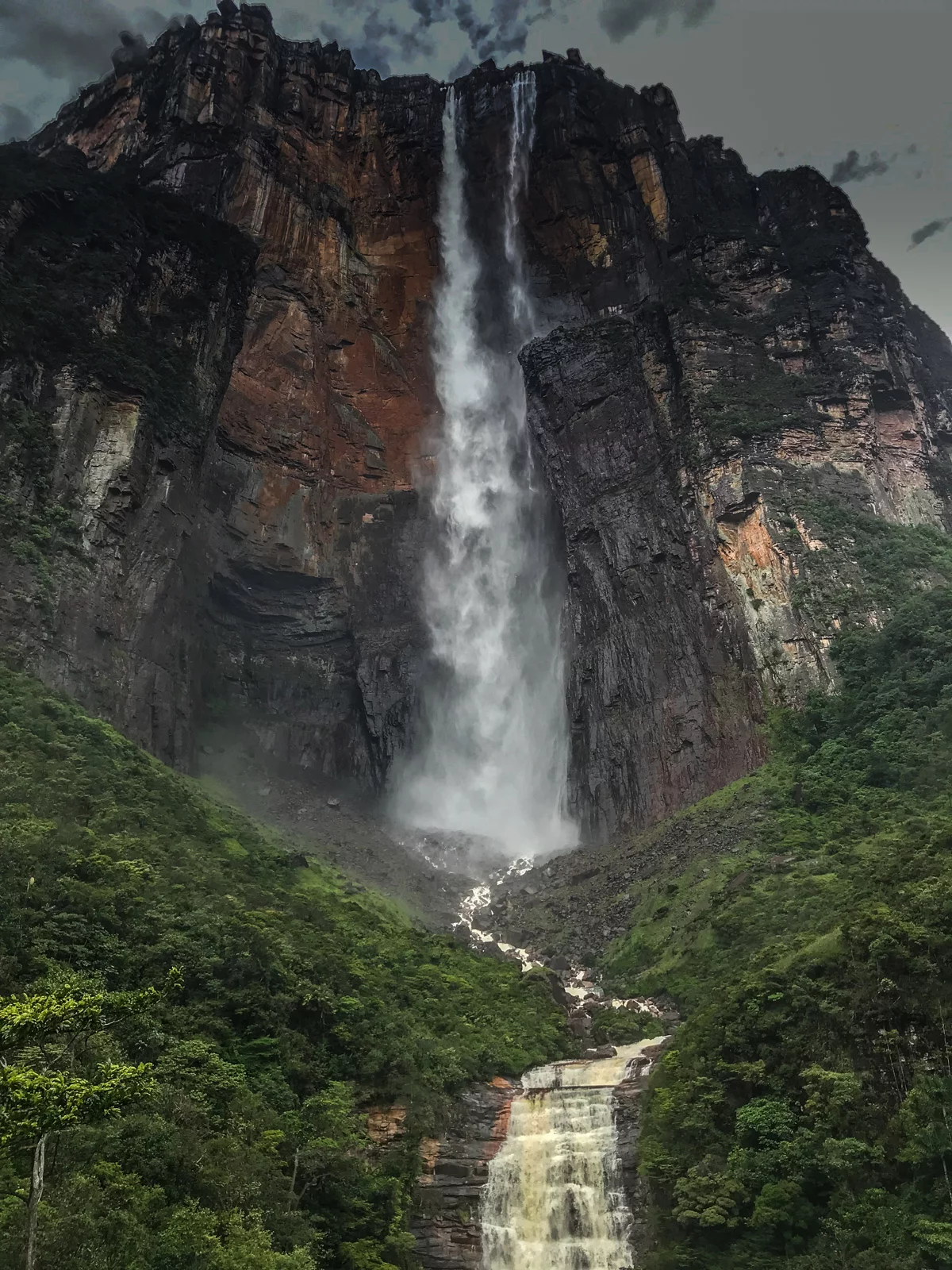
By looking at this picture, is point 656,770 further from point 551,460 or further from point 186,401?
point 186,401

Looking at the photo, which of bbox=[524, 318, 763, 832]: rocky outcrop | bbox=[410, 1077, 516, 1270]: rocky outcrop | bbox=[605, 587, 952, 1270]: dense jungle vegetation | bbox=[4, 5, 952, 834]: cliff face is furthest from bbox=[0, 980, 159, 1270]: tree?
bbox=[524, 318, 763, 832]: rocky outcrop

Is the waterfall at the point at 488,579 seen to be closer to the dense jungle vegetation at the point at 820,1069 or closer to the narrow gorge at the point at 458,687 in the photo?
the narrow gorge at the point at 458,687

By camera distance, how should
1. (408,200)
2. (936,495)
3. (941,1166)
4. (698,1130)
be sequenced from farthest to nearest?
1. (408,200)
2. (936,495)
3. (698,1130)
4. (941,1166)

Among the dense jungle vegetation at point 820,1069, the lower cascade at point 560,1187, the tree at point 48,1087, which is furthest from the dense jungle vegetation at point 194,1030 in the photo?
the dense jungle vegetation at point 820,1069

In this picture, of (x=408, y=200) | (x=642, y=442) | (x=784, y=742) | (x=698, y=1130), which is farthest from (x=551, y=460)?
(x=698, y=1130)

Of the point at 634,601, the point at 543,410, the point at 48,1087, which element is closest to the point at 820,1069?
the point at 48,1087

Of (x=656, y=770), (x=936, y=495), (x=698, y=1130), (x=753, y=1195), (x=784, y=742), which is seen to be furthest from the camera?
(x=936, y=495)
